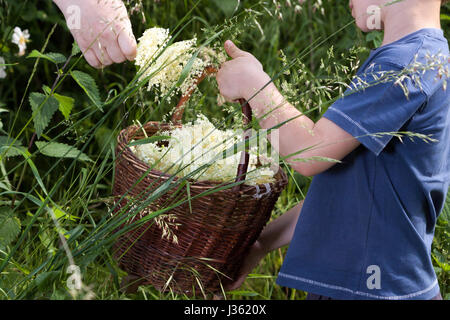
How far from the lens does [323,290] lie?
1.34 meters

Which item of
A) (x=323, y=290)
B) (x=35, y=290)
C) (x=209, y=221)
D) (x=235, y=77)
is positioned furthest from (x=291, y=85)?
(x=35, y=290)

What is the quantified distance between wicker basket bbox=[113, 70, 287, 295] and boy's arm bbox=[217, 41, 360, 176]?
7 cm

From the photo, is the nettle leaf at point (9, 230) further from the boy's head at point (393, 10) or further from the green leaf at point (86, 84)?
the boy's head at point (393, 10)

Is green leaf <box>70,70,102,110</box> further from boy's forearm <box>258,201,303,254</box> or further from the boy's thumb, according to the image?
boy's forearm <box>258,201,303,254</box>

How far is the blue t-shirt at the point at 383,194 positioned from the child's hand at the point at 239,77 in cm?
18

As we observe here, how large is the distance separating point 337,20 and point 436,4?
1462 mm

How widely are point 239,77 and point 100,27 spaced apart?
326 millimetres

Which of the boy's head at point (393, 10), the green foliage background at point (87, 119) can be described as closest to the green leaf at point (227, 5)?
the green foliage background at point (87, 119)

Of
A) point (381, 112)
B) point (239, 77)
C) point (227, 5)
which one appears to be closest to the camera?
point (381, 112)

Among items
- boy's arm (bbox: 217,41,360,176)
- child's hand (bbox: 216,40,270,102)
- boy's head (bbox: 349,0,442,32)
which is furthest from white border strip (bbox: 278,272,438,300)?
boy's head (bbox: 349,0,442,32)

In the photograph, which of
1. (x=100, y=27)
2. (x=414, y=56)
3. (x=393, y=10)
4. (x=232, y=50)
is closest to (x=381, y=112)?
(x=414, y=56)

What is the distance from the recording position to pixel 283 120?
1.30m

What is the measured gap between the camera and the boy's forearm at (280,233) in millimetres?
1648

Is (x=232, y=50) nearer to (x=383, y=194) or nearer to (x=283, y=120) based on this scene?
(x=283, y=120)
